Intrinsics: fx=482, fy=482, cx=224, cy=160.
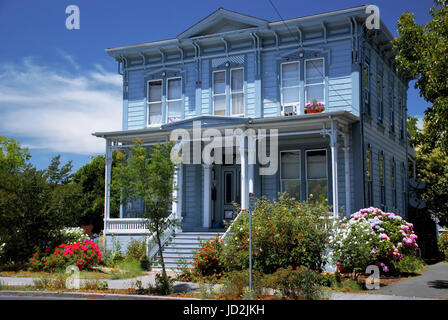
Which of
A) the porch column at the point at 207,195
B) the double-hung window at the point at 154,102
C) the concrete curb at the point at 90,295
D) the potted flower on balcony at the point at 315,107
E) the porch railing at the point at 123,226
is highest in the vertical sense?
the double-hung window at the point at 154,102

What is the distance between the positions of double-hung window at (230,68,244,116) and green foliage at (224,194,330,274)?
6872mm

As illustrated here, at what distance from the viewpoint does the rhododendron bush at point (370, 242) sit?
12641 millimetres

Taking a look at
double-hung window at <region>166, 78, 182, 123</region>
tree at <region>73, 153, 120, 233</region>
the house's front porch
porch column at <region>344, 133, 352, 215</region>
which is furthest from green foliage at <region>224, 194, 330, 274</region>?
tree at <region>73, 153, 120, 233</region>

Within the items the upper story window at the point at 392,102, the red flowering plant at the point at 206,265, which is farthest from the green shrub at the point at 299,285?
the upper story window at the point at 392,102

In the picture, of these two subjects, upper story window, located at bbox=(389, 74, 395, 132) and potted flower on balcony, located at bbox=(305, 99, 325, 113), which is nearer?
potted flower on balcony, located at bbox=(305, 99, 325, 113)

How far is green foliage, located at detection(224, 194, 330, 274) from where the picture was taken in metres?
13.0

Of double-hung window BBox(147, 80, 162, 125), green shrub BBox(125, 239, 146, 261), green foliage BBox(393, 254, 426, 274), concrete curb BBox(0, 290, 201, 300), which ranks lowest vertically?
concrete curb BBox(0, 290, 201, 300)

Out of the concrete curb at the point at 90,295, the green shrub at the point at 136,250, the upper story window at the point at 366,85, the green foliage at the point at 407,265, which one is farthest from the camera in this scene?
the upper story window at the point at 366,85

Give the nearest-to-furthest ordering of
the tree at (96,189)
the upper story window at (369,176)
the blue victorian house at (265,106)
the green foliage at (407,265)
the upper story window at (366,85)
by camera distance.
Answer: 1. the green foliage at (407,265)
2. the blue victorian house at (265,106)
3. the upper story window at (369,176)
4. the upper story window at (366,85)
5. the tree at (96,189)

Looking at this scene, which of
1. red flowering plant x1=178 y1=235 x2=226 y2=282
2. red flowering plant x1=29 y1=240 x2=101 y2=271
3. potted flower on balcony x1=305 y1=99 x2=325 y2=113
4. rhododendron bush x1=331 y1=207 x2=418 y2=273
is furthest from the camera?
potted flower on balcony x1=305 y1=99 x2=325 y2=113

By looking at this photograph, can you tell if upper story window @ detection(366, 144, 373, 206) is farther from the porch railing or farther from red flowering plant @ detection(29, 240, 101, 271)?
red flowering plant @ detection(29, 240, 101, 271)

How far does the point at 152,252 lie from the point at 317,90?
28.2ft

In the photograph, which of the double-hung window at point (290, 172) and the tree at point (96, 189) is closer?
the double-hung window at point (290, 172)

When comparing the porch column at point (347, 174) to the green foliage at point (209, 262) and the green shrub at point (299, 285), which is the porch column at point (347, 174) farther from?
the green shrub at point (299, 285)
